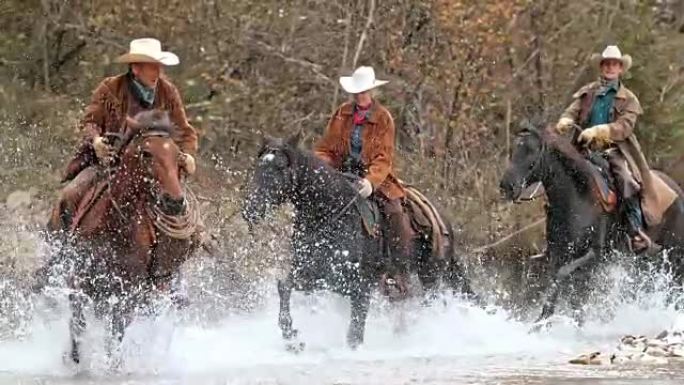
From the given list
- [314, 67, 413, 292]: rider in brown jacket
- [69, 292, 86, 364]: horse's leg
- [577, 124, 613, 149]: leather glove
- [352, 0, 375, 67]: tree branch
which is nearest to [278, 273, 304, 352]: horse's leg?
[314, 67, 413, 292]: rider in brown jacket

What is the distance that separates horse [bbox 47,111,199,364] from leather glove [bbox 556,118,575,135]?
5029 millimetres

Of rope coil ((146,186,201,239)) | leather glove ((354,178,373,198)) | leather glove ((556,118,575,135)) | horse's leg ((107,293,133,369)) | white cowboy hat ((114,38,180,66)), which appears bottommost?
horse's leg ((107,293,133,369))

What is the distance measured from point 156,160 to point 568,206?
5.15 m

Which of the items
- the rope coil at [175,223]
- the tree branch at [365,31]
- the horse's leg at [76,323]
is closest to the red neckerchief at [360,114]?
the rope coil at [175,223]

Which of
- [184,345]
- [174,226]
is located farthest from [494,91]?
[174,226]

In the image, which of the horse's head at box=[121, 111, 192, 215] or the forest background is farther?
the forest background

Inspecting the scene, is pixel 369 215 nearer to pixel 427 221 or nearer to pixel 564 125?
pixel 427 221

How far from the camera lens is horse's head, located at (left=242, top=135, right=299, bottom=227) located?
481 inches

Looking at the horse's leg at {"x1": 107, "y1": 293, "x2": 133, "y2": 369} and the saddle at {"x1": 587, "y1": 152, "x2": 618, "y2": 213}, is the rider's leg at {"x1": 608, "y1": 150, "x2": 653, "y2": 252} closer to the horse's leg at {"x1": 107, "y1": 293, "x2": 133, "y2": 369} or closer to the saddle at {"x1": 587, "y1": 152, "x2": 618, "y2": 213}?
the saddle at {"x1": 587, "y1": 152, "x2": 618, "y2": 213}

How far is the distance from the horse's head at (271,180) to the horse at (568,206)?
→ 241 cm

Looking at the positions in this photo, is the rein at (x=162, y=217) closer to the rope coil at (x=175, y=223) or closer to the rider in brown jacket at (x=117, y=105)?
the rope coil at (x=175, y=223)

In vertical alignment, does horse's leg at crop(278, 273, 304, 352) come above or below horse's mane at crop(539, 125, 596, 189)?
below

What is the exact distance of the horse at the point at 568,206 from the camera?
1425 centimetres

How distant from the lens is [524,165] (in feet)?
46.5
